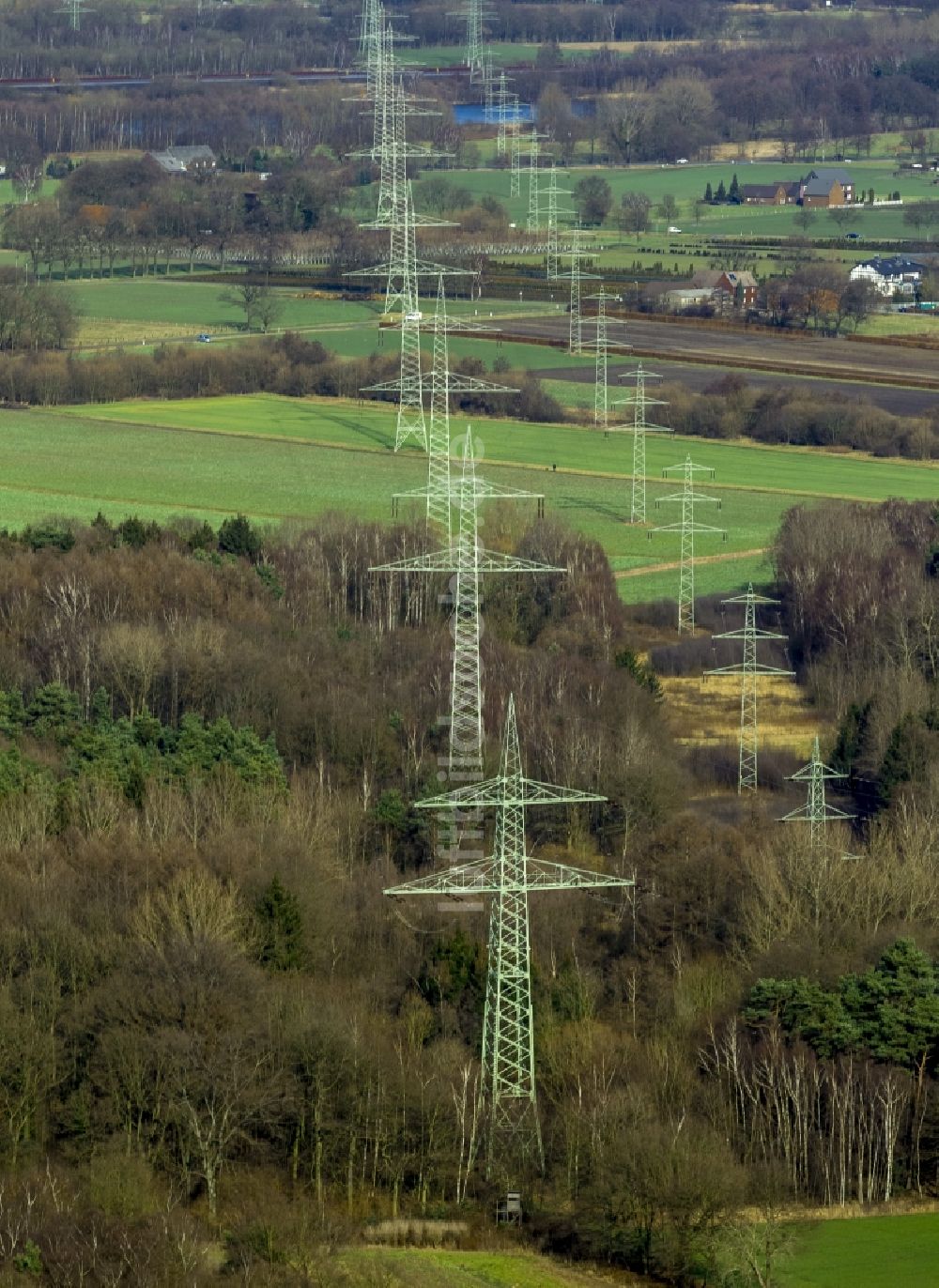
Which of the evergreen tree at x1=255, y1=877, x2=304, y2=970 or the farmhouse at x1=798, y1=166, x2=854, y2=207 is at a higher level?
the farmhouse at x1=798, y1=166, x2=854, y2=207

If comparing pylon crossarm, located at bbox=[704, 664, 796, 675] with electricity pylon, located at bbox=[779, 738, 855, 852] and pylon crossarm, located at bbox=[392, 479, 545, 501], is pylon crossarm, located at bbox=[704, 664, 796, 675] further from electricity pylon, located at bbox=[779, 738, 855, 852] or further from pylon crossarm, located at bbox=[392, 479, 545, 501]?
pylon crossarm, located at bbox=[392, 479, 545, 501]

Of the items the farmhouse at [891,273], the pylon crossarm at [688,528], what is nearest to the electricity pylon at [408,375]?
the pylon crossarm at [688,528]

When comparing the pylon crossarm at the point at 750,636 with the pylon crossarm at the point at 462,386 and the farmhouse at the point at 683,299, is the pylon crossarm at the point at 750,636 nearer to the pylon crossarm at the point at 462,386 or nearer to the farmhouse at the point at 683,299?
the pylon crossarm at the point at 462,386

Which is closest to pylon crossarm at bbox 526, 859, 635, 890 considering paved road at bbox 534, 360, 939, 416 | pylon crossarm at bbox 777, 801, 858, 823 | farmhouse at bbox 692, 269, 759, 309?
pylon crossarm at bbox 777, 801, 858, 823

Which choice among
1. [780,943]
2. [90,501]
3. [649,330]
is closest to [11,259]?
[649,330]

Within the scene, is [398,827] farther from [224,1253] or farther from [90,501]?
[90,501]

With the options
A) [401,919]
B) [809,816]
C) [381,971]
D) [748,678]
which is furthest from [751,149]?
[381,971]
